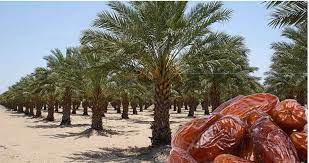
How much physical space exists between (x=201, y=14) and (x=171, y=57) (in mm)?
1639

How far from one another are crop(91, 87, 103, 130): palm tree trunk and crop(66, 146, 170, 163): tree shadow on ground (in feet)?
18.9

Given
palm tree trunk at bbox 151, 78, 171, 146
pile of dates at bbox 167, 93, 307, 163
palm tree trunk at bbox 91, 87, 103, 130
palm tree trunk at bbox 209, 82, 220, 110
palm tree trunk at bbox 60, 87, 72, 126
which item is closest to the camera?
pile of dates at bbox 167, 93, 307, 163

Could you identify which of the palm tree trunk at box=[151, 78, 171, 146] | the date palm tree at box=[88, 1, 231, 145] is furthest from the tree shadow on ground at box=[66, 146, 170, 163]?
the date palm tree at box=[88, 1, 231, 145]

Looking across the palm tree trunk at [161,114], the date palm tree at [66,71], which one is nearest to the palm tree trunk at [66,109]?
the date palm tree at [66,71]

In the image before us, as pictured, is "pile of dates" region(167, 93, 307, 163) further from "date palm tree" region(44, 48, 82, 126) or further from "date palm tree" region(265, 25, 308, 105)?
"date palm tree" region(44, 48, 82, 126)

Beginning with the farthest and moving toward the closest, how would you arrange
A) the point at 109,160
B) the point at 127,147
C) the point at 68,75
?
the point at 68,75 < the point at 127,147 < the point at 109,160

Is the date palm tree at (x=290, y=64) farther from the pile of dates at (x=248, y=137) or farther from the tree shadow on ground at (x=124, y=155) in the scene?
the pile of dates at (x=248, y=137)

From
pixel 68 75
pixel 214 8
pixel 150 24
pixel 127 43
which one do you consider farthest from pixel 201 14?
pixel 68 75

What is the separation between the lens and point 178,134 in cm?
145

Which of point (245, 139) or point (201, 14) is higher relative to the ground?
point (201, 14)

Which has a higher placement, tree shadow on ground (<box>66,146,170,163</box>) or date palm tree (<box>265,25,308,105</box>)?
date palm tree (<box>265,25,308,105</box>)

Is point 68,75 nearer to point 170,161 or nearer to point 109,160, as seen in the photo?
point 109,160

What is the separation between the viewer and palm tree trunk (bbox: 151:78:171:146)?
1288cm

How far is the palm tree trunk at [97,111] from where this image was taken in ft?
64.5
